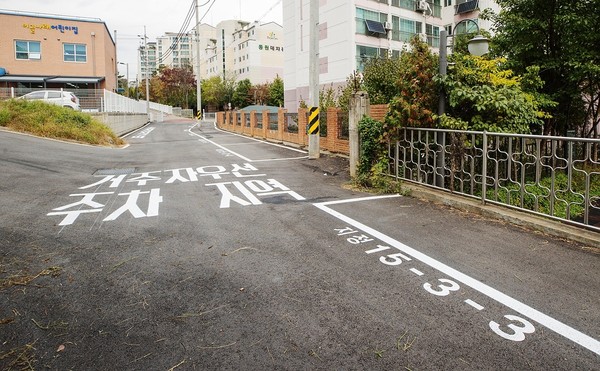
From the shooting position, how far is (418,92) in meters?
8.41

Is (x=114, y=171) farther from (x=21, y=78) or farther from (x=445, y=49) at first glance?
(x=21, y=78)

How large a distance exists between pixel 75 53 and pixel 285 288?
44.6 m

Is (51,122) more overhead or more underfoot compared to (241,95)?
more underfoot

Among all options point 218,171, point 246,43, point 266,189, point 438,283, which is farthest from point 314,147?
point 246,43

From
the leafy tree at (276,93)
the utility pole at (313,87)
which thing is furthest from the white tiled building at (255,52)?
the utility pole at (313,87)

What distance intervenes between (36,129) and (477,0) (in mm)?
35834

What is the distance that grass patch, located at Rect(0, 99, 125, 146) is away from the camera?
16750 mm

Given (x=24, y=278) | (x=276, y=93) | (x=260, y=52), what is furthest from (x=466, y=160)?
(x=260, y=52)

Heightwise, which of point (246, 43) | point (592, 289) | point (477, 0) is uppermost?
point (246, 43)

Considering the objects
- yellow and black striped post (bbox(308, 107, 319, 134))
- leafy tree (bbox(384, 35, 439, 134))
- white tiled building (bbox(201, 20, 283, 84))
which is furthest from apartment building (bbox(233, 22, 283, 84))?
leafy tree (bbox(384, 35, 439, 134))

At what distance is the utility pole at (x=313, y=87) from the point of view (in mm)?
13820

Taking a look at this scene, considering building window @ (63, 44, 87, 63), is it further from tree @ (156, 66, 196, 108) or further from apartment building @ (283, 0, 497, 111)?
tree @ (156, 66, 196, 108)

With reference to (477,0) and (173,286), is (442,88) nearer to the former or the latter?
(173,286)

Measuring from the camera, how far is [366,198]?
7.87 m
